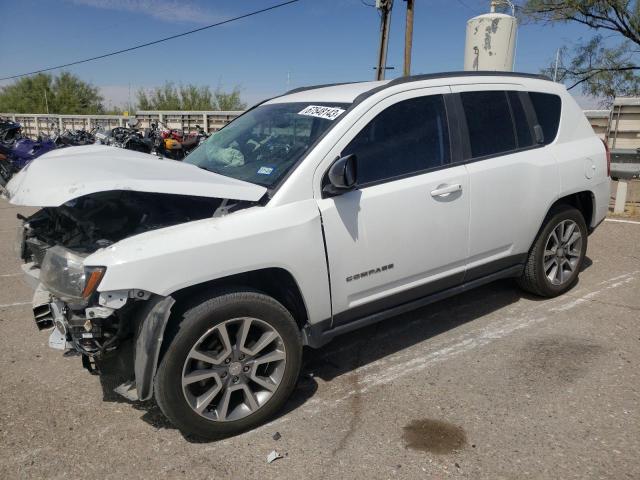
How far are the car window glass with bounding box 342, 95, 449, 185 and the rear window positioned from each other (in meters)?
1.14

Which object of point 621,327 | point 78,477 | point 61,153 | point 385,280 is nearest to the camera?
point 78,477

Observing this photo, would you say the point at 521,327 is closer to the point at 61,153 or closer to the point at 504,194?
the point at 504,194

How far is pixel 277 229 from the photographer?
2781 mm

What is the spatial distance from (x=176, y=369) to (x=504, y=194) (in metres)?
2.61

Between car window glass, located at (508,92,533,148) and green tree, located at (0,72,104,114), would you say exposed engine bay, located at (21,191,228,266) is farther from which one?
green tree, located at (0,72,104,114)

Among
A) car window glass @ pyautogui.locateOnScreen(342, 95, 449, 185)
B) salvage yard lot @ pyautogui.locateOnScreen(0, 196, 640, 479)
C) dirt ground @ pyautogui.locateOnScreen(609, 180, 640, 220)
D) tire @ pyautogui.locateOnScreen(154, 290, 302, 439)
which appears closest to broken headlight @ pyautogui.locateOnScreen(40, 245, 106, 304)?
tire @ pyautogui.locateOnScreen(154, 290, 302, 439)

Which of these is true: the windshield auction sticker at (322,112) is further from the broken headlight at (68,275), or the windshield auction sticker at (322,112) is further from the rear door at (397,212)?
the broken headlight at (68,275)

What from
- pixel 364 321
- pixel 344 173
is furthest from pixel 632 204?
pixel 344 173

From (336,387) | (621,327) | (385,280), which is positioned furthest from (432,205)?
(621,327)

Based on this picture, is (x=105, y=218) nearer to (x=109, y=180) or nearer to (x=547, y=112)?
(x=109, y=180)

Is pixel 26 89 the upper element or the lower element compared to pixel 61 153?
upper

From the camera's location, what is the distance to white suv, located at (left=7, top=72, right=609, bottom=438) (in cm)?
256

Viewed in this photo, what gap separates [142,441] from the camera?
110 inches

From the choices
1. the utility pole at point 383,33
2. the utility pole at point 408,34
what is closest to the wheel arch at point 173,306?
the utility pole at point 408,34
